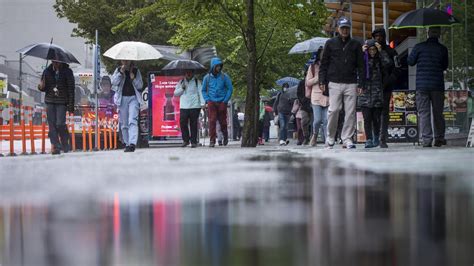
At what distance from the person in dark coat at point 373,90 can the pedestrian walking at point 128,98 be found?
410 cm

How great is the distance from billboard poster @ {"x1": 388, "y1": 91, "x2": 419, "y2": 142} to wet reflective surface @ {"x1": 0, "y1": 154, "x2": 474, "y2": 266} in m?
11.4

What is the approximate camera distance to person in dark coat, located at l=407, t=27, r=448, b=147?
39.3ft

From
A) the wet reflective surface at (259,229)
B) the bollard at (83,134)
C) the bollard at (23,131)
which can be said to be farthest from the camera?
the bollard at (83,134)

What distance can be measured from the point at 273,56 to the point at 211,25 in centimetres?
1086

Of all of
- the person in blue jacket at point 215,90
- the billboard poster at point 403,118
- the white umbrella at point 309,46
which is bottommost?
the billboard poster at point 403,118

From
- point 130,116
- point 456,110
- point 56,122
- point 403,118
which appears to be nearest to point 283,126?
point 403,118

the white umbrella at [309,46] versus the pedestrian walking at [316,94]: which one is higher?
the white umbrella at [309,46]

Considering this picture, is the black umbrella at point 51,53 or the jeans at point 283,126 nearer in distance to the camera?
the black umbrella at point 51,53

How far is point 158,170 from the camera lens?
735 centimetres

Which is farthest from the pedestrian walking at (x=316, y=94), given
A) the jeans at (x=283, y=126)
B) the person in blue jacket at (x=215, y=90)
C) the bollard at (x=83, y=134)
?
the bollard at (x=83, y=134)

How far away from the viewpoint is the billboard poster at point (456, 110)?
15.5m

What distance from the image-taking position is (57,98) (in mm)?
13812

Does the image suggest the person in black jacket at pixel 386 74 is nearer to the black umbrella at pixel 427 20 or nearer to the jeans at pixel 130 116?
the black umbrella at pixel 427 20

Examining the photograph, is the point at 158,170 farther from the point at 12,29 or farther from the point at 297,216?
the point at 12,29
